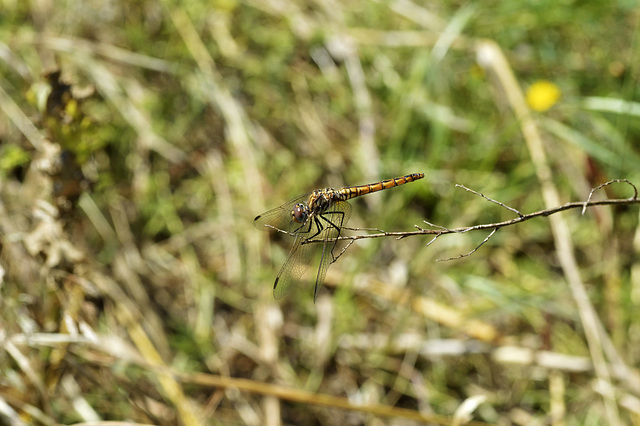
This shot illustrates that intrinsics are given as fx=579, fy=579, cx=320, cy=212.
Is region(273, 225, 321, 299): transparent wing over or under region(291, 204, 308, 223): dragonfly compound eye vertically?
under

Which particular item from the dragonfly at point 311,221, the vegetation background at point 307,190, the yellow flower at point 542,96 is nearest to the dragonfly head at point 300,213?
the dragonfly at point 311,221

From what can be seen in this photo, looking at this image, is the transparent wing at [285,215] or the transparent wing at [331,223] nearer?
the transparent wing at [331,223]

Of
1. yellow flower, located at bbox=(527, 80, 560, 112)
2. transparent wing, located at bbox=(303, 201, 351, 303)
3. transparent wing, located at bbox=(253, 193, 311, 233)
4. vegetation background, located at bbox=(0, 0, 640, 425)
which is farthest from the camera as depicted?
yellow flower, located at bbox=(527, 80, 560, 112)

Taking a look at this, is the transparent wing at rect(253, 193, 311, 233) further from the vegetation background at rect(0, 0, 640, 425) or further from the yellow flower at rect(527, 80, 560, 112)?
the yellow flower at rect(527, 80, 560, 112)

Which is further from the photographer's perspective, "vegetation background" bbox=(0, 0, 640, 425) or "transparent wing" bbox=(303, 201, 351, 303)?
"vegetation background" bbox=(0, 0, 640, 425)

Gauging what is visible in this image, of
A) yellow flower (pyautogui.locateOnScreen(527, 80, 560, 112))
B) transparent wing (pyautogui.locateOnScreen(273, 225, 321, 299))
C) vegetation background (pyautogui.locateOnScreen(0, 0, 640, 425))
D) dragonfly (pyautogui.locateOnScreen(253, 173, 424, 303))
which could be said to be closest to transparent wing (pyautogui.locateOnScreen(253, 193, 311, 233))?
dragonfly (pyautogui.locateOnScreen(253, 173, 424, 303))

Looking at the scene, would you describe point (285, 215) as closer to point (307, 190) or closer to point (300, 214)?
point (300, 214)

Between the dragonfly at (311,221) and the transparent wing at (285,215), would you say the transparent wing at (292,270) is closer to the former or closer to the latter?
the dragonfly at (311,221)
